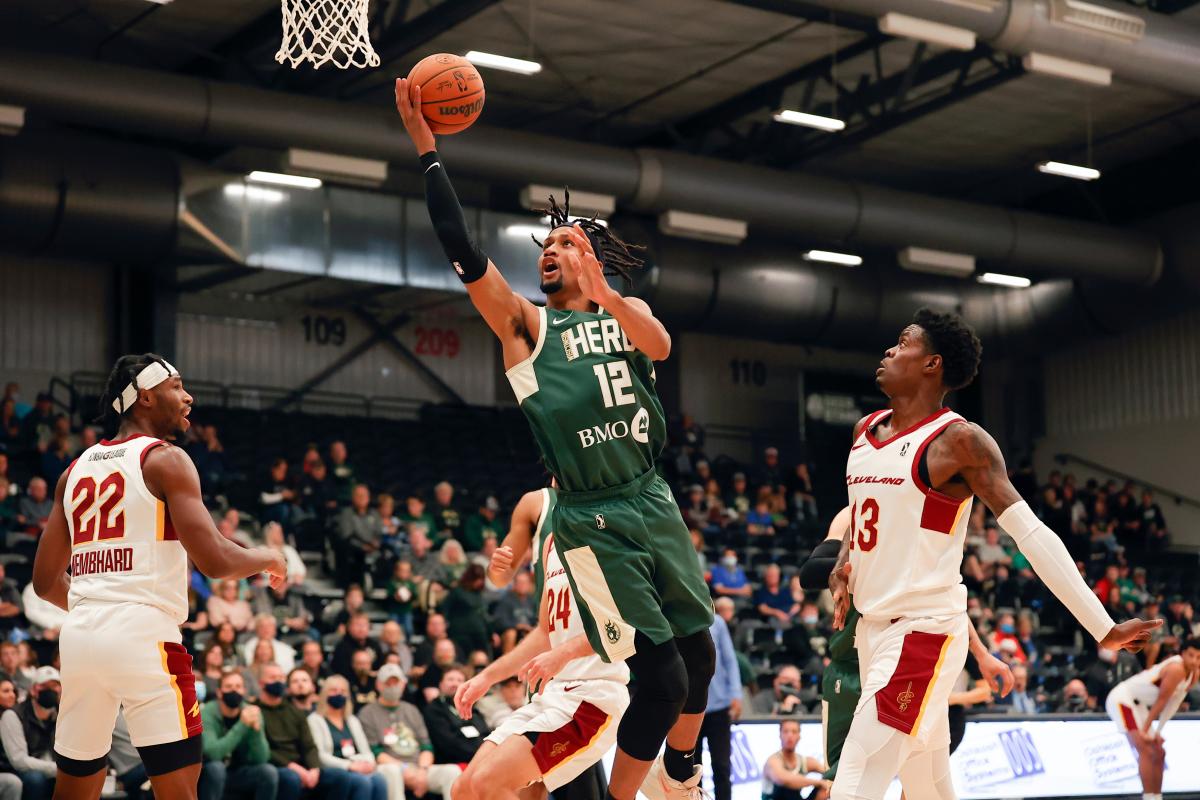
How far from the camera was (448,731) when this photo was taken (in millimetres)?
12344

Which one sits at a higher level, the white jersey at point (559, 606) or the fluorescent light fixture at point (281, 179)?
the fluorescent light fixture at point (281, 179)

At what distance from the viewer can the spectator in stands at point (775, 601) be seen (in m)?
18.4

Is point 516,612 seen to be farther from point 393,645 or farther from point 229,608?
point 229,608

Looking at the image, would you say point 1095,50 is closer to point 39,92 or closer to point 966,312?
point 966,312

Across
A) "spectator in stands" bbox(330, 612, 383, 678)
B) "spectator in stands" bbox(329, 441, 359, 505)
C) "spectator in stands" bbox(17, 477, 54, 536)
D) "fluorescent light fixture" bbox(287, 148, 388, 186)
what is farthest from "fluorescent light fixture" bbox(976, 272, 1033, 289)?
"spectator in stands" bbox(17, 477, 54, 536)

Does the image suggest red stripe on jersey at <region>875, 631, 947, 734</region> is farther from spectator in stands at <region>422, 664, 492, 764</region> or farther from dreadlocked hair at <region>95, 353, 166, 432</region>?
spectator in stands at <region>422, 664, 492, 764</region>

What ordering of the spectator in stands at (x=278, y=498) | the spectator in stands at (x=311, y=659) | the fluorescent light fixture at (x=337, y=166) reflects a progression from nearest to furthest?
1. the spectator in stands at (x=311, y=659)
2. the spectator in stands at (x=278, y=498)
3. the fluorescent light fixture at (x=337, y=166)

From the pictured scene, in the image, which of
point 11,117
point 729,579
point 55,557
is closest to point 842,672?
point 55,557

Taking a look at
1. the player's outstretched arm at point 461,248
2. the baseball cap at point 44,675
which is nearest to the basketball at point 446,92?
the player's outstretched arm at point 461,248

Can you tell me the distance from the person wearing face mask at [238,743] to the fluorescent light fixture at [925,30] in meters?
10.1

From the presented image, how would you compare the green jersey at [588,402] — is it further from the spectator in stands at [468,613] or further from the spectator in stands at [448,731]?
the spectator in stands at [468,613]

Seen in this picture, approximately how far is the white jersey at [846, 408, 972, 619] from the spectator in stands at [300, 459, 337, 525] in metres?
13.3

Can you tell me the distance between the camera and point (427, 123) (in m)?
5.89

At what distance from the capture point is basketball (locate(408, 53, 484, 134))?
233 inches
